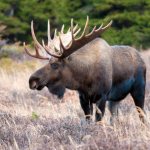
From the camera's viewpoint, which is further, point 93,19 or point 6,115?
point 93,19

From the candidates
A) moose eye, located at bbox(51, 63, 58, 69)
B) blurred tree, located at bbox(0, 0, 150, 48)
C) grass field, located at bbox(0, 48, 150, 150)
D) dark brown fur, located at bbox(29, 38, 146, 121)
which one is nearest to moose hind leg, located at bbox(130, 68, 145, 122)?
grass field, located at bbox(0, 48, 150, 150)

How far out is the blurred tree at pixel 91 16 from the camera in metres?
30.9

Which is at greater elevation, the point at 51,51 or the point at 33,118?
the point at 51,51

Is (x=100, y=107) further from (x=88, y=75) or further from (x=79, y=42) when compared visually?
(x=79, y=42)

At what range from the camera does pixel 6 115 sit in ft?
30.2

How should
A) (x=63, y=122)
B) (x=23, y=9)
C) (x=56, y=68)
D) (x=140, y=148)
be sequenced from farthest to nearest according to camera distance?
1. (x=23, y=9)
2. (x=56, y=68)
3. (x=63, y=122)
4. (x=140, y=148)

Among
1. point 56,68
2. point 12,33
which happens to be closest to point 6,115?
point 56,68

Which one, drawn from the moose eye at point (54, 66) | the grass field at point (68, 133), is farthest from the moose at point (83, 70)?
the grass field at point (68, 133)

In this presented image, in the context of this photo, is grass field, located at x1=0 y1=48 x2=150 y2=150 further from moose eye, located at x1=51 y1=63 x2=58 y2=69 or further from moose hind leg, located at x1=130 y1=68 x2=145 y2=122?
moose eye, located at x1=51 y1=63 x2=58 y2=69

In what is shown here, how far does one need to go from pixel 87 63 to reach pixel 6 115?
130cm

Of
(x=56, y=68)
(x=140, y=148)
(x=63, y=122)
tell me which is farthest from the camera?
(x=56, y=68)

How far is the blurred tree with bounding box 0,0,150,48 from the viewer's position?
3092 cm

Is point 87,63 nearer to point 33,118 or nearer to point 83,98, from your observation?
point 83,98

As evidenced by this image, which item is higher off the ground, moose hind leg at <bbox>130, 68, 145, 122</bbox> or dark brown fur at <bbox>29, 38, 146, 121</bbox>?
dark brown fur at <bbox>29, 38, 146, 121</bbox>
